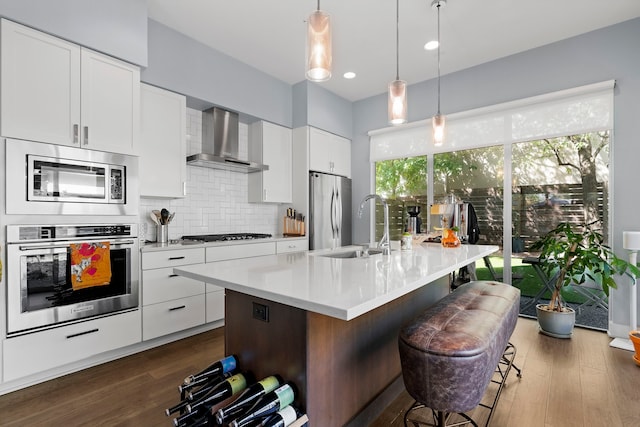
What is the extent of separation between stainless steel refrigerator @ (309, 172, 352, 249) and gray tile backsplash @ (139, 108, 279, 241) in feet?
2.29

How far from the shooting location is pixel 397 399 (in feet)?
6.72

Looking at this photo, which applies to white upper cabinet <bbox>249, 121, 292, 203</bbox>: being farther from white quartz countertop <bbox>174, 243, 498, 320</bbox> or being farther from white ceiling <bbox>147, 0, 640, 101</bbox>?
white quartz countertop <bbox>174, 243, 498, 320</bbox>

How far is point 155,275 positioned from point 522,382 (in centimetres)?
295

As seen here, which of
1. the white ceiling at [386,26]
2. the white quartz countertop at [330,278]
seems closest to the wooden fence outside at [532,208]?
the white ceiling at [386,26]

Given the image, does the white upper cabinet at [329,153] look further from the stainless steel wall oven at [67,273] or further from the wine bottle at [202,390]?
the wine bottle at [202,390]

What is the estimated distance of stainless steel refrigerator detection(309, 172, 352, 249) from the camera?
4.38m

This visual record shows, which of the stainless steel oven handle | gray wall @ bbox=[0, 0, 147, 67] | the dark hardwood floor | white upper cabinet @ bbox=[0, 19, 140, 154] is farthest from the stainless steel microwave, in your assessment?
the dark hardwood floor

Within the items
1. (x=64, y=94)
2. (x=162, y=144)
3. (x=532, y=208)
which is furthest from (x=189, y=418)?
(x=532, y=208)

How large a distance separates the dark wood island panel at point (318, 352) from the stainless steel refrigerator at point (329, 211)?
8.14 ft

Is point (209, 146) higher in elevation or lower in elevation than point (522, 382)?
higher

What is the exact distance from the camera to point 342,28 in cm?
315

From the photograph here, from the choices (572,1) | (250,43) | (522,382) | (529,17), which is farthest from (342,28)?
(522,382)

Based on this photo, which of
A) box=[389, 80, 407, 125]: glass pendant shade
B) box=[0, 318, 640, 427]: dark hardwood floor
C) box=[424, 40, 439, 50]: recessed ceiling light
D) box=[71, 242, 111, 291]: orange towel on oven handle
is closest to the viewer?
box=[0, 318, 640, 427]: dark hardwood floor

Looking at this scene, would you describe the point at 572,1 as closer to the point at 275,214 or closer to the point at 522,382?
the point at 522,382
